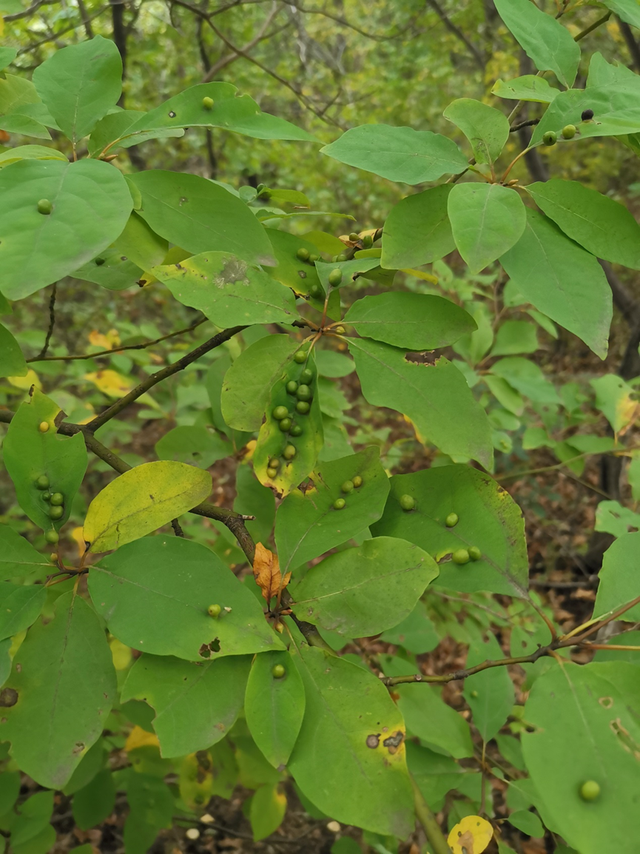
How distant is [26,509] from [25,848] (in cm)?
134

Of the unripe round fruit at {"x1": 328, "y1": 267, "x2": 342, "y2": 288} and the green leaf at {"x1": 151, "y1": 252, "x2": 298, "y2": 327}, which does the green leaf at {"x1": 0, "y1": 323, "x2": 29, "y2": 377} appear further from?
the unripe round fruit at {"x1": 328, "y1": 267, "x2": 342, "y2": 288}

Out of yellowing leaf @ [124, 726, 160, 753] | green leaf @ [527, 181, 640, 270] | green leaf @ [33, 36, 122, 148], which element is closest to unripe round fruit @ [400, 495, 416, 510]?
green leaf @ [527, 181, 640, 270]

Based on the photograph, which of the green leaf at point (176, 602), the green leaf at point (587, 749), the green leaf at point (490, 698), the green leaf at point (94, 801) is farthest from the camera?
the green leaf at point (94, 801)

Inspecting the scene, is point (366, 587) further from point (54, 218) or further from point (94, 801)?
point (94, 801)

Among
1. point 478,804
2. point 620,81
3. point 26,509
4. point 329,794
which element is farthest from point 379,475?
point 478,804

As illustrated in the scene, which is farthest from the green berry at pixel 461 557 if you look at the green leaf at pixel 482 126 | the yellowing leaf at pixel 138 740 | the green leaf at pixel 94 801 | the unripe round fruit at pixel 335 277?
the green leaf at pixel 94 801

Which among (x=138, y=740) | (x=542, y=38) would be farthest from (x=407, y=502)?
(x=138, y=740)

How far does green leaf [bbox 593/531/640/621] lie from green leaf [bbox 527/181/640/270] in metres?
0.44

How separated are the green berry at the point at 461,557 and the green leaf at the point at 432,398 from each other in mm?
182

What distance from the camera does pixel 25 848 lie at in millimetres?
1592

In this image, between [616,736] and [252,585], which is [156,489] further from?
[616,736]

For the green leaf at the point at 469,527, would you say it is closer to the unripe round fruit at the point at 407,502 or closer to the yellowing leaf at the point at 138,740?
the unripe round fruit at the point at 407,502

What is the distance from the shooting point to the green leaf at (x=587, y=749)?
0.65 meters

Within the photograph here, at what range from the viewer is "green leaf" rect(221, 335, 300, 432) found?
34.9 inches
